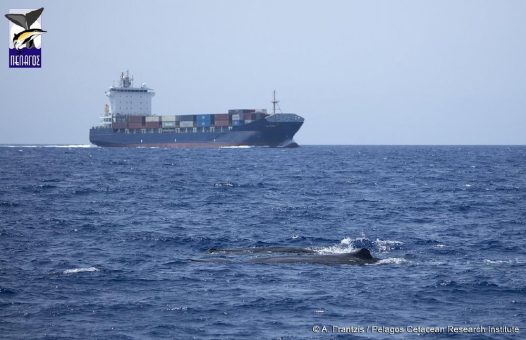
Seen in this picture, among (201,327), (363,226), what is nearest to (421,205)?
(363,226)

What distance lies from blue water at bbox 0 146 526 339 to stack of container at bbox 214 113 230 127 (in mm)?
131841

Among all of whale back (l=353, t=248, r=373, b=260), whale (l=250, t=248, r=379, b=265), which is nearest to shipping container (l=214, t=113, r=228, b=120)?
whale (l=250, t=248, r=379, b=265)

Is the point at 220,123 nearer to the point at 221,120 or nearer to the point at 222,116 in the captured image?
the point at 221,120

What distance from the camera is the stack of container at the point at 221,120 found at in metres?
194

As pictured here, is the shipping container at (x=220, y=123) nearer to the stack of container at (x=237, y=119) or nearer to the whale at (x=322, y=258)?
the stack of container at (x=237, y=119)

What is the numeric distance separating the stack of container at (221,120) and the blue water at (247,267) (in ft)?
433

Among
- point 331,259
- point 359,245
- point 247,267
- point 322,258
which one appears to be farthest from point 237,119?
point 247,267

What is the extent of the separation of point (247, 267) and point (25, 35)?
108ft

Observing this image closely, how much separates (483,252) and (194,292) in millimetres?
14624

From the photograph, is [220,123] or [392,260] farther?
[220,123]

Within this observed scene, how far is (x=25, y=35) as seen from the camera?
2159 inches

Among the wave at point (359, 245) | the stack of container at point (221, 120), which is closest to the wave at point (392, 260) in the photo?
the wave at point (359, 245)

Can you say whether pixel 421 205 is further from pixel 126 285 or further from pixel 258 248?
pixel 126 285

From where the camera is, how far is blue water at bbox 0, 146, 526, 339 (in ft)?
72.0
